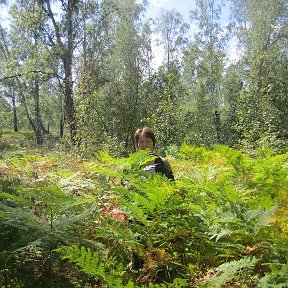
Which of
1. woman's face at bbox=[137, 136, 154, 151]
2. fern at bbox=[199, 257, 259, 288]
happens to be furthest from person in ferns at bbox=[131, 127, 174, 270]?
fern at bbox=[199, 257, 259, 288]

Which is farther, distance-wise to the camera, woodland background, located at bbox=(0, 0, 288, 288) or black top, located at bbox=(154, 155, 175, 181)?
black top, located at bbox=(154, 155, 175, 181)

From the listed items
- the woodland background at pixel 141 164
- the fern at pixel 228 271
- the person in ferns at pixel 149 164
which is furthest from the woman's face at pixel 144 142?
the fern at pixel 228 271

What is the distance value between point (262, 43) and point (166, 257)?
2520 cm

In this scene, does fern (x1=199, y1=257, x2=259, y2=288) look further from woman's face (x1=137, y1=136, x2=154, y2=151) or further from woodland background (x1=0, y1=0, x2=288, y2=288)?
woman's face (x1=137, y1=136, x2=154, y2=151)

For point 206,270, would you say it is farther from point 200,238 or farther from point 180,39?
point 180,39

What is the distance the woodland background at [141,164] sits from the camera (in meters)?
1.94

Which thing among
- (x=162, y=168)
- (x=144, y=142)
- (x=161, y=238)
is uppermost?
(x=144, y=142)

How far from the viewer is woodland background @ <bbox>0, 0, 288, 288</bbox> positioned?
6.38 ft

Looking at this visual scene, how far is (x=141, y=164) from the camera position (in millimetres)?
2840

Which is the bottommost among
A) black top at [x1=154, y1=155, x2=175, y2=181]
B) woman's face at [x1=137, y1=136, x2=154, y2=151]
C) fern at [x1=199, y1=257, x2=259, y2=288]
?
fern at [x1=199, y1=257, x2=259, y2=288]

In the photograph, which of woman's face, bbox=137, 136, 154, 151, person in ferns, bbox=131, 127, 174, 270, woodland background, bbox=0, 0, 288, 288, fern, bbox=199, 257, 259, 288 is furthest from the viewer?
woman's face, bbox=137, 136, 154, 151

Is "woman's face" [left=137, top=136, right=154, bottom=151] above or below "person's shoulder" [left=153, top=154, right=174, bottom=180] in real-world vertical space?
above

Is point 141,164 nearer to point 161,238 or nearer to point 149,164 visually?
point 149,164

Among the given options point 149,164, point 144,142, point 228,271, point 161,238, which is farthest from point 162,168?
point 228,271
